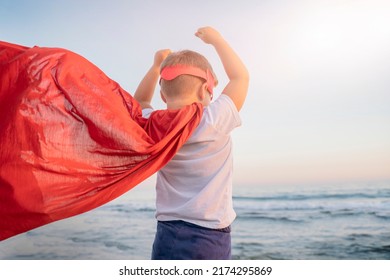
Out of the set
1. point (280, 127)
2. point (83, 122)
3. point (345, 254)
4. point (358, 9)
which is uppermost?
point (358, 9)

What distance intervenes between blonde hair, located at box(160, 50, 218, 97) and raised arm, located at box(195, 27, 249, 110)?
57mm

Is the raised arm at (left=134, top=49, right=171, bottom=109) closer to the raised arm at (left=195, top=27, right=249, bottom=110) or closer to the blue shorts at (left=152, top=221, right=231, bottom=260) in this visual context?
the raised arm at (left=195, top=27, right=249, bottom=110)

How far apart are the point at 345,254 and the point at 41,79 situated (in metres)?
1.85

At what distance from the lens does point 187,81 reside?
1.18m

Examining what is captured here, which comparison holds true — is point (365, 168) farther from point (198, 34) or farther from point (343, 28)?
point (198, 34)

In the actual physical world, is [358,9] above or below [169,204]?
above

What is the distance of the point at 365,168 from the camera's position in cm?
218

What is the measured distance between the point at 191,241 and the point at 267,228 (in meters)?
1.89

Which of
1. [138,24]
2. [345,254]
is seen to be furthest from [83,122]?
[345,254]

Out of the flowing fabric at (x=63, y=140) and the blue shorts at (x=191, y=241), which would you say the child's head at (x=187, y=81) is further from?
the blue shorts at (x=191, y=241)

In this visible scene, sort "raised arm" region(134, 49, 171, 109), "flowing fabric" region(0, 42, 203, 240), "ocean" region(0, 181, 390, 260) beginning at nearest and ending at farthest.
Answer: "flowing fabric" region(0, 42, 203, 240), "raised arm" region(134, 49, 171, 109), "ocean" region(0, 181, 390, 260)

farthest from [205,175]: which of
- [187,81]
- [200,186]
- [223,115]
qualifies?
[187,81]

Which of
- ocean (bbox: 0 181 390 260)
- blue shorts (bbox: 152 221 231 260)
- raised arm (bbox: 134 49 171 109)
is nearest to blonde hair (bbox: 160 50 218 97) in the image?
raised arm (bbox: 134 49 171 109)

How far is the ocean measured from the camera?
7.21 ft
